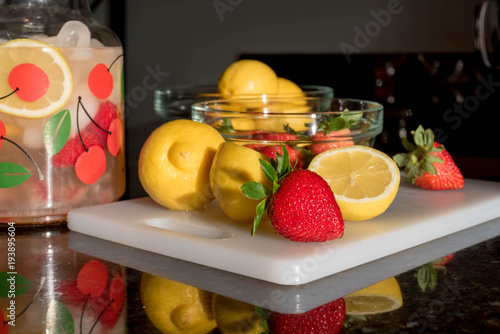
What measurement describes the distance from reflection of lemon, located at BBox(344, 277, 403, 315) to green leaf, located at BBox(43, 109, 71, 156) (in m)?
0.51

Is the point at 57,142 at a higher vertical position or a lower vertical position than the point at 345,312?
higher

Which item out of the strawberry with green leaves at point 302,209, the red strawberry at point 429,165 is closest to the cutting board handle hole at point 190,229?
the strawberry with green leaves at point 302,209

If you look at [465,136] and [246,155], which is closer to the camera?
[246,155]

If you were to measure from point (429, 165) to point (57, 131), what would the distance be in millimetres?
610

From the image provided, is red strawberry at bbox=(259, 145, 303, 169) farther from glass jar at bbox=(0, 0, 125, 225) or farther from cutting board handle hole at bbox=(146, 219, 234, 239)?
glass jar at bbox=(0, 0, 125, 225)

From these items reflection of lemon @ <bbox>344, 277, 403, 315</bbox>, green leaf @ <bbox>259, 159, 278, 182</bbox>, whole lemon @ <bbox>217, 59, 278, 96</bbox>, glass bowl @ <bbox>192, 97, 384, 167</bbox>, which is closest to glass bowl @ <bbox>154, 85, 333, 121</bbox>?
whole lemon @ <bbox>217, 59, 278, 96</bbox>

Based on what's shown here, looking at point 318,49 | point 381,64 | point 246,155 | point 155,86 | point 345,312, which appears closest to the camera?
point 345,312

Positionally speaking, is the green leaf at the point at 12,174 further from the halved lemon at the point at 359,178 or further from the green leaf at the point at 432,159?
the green leaf at the point at 432,159

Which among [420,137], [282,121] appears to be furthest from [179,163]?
[420,137]

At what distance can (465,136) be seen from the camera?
63.7 inches

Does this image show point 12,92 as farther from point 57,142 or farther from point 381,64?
point 381,64

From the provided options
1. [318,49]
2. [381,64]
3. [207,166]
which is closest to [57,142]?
[207,166]

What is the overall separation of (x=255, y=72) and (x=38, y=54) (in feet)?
1.85

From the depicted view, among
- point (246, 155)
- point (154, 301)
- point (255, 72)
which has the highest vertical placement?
point (255, 72)
